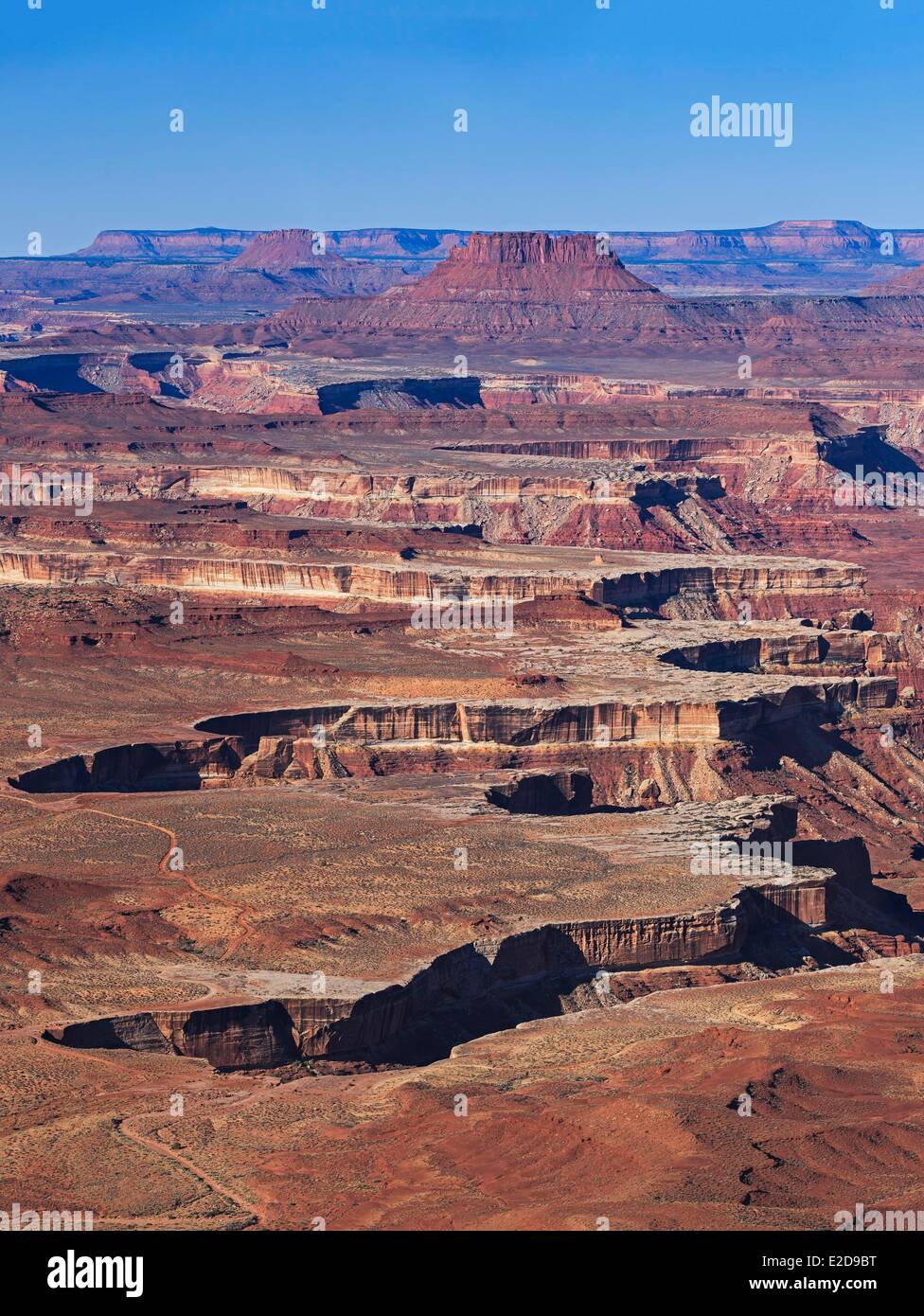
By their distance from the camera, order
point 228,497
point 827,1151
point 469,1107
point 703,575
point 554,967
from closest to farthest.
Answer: point 827,1151
point 469,1107
point 554,967
point 703,575
point 228,497

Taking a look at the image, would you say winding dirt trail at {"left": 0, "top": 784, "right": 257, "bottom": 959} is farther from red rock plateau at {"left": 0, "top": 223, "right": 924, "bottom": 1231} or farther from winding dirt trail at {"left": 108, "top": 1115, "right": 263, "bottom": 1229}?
winding dirt trail at {"left": 108, "top": 1115, "right": 263, "bottom": 1229}

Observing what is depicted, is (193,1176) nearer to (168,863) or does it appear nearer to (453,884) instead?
(453,884)

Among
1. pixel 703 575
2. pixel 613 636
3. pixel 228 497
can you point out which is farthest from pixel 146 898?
pixel 228 497

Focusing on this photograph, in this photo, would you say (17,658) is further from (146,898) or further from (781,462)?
(781,462)

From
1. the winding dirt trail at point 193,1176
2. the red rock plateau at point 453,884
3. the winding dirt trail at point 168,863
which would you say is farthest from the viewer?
the winding dirt trail at point 168,863

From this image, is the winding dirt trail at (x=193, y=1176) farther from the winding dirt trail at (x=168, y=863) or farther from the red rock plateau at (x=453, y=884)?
the winding dirt trail at (x=168, y=863)

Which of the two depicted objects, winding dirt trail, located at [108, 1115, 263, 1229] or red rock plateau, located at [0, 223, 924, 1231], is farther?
red rock plateau, located at [0, 223, 924, 1231]

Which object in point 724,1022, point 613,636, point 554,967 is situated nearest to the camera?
point 724,1022

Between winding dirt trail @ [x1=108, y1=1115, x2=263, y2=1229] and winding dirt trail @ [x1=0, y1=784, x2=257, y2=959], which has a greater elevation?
winding dirt trail @ [x1=0, y1=784, x2=257, y2=959]
